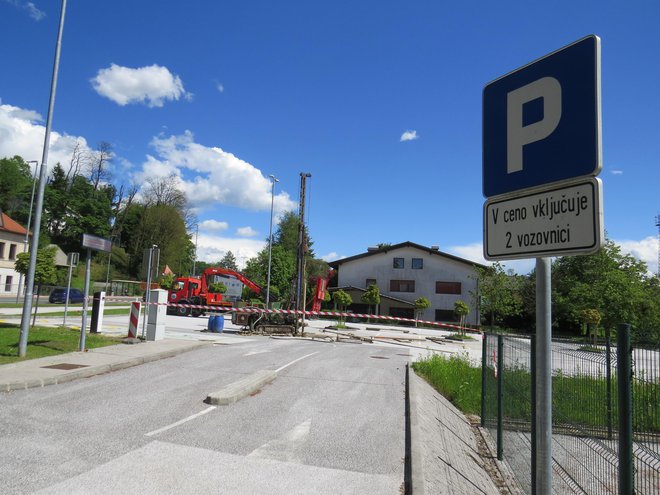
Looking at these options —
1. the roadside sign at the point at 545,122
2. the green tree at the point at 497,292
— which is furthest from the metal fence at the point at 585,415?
the green tree at the point at 497,292

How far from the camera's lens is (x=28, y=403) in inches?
287

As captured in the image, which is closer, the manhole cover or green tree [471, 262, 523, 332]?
the manhole cover

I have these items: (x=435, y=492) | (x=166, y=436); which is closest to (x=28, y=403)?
(x=166, y=436)

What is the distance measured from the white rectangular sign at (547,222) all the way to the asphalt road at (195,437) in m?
3.38

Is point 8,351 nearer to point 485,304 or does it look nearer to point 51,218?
point 485,304

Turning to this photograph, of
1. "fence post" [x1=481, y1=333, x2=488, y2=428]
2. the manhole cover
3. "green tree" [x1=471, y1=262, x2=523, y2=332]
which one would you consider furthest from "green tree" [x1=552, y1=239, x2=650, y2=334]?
the manhole cover

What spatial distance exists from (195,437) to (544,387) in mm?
5001

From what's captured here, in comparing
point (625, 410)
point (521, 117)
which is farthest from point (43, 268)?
point (625, 410)

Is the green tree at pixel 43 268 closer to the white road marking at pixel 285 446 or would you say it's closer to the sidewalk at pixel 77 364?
the sidewalk at pixel 77 364

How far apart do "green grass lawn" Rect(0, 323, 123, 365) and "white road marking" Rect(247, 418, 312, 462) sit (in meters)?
7.70

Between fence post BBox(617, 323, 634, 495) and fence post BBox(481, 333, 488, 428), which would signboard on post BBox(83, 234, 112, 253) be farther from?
fence post BBox(617, 323, 634, 495)

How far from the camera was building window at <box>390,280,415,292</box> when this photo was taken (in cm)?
5322

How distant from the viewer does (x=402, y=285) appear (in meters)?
53.6

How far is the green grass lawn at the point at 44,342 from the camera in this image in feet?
36.8
